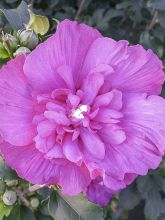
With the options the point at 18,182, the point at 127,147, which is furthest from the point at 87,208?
the point at 127,147

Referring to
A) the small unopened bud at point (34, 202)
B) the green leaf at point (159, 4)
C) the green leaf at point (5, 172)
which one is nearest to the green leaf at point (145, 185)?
the small unopened bud at point (34, 202)

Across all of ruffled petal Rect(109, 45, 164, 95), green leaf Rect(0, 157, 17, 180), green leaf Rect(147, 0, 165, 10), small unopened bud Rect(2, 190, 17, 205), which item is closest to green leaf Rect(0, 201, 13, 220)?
small unopened bud Rect(2, 190, 17, 205)

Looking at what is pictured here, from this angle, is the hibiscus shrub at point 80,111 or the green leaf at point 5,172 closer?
the hibiscus shrub at point 80,111

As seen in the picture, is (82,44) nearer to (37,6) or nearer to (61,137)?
(61,137)

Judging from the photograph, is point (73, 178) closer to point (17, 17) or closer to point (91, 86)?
point (91, 86)

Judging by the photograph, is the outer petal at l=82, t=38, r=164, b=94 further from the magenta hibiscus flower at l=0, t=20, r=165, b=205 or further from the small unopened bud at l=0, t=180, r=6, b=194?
the small unopened bud at l=0, t=180, r=6, b=194

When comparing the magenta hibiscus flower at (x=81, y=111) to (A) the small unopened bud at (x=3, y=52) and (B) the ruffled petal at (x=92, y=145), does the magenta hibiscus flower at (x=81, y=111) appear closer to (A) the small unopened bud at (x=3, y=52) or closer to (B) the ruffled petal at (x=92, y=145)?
(B) the ruffled petal at (x=92, y=145)
